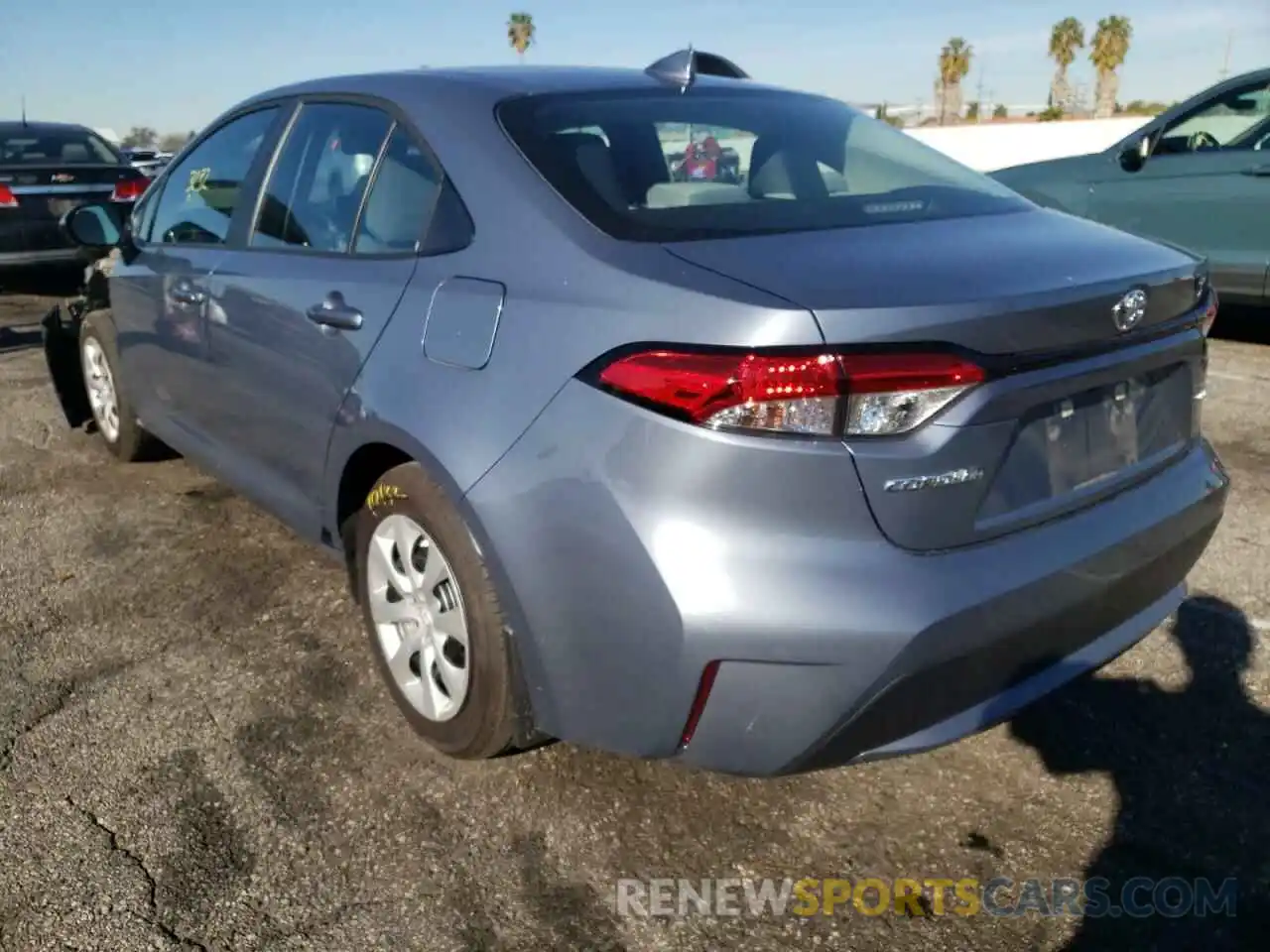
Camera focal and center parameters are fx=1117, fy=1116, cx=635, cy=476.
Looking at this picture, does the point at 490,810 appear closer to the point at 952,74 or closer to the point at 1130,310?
the point at 1130,310

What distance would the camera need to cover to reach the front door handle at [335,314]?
2686 millimetres

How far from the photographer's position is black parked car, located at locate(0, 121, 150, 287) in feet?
30.5

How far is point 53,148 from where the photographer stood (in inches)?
400

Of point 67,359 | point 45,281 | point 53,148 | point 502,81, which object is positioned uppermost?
point 502,81

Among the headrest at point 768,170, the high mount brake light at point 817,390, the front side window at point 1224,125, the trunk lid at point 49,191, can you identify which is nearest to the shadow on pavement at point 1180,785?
the high mount brake light at point 817,390

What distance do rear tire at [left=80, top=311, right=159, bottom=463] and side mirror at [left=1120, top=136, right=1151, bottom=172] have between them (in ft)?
19.3

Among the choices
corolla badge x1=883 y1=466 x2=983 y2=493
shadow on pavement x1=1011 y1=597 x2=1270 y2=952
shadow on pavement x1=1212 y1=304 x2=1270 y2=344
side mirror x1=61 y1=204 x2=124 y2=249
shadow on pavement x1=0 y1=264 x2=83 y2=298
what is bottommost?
shadow on pavement x1=1212 y1=304 x2=1270 y2=344

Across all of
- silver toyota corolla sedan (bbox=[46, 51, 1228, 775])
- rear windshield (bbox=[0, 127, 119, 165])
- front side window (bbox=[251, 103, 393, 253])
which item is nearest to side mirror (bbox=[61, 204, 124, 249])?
front side window (bbox=[251, 103, 393, 253])

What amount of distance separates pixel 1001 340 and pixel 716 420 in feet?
1.73

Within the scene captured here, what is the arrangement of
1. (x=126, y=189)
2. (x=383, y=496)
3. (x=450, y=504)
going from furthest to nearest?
1. (x=126, y=189)
2. (x=383, y=496)
3. (x=450, y=504)

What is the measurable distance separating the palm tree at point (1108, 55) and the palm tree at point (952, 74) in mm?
6251

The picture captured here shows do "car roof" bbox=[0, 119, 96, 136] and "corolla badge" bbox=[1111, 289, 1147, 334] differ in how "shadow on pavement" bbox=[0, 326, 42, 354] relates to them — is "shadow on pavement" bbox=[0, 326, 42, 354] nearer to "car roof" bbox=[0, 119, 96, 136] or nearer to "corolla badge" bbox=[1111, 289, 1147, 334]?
"car roof" bbox=[0, 119, 96, 136]

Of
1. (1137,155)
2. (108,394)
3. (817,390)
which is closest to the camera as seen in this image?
(817,390)

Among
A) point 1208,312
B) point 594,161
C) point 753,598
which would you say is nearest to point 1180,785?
point 1208,312
